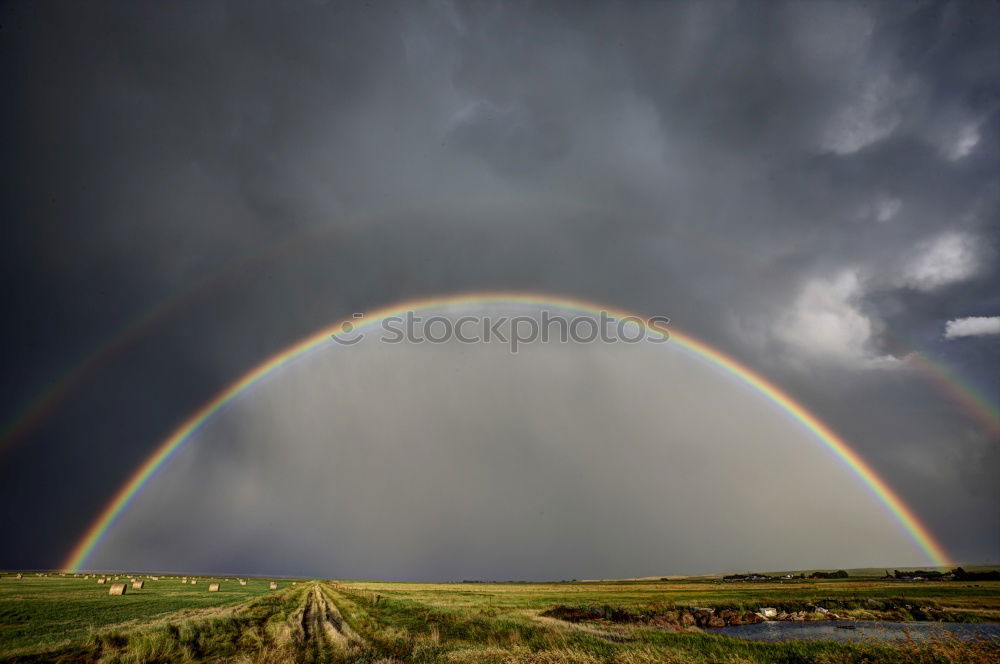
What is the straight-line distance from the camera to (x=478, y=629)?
27672 millimetres

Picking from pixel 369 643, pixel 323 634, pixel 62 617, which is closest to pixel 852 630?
pixel 369 643

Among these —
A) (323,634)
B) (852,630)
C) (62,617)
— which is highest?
(62,617)

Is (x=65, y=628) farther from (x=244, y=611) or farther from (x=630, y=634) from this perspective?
(x=630, y=634)

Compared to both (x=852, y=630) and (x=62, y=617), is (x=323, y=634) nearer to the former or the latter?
(x=62, y=617)

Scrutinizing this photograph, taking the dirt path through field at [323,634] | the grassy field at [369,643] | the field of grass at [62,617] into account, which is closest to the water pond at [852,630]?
the grassy field at [369,643]

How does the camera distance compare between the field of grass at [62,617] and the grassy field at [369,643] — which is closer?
the grassy field at [369,643]

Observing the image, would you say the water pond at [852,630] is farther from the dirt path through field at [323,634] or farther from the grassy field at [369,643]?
the dirt path through field at [323,634]

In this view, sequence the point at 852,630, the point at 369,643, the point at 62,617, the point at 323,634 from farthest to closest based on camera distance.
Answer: the point at 852,630, the point at 62,617, the point at 323,634, the point at 369,643

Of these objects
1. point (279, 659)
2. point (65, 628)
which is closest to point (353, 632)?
point (279, 659)

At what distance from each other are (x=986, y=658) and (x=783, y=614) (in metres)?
26.5

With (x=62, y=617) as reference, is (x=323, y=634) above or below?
below

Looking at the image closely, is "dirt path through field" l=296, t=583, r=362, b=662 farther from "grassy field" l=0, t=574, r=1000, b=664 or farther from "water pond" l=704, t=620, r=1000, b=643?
"water pond" l=704, t=620, r=1000, b=643

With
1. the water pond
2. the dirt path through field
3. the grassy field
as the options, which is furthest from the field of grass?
the water pond

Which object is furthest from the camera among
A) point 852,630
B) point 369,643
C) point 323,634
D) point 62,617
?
point 852,630
